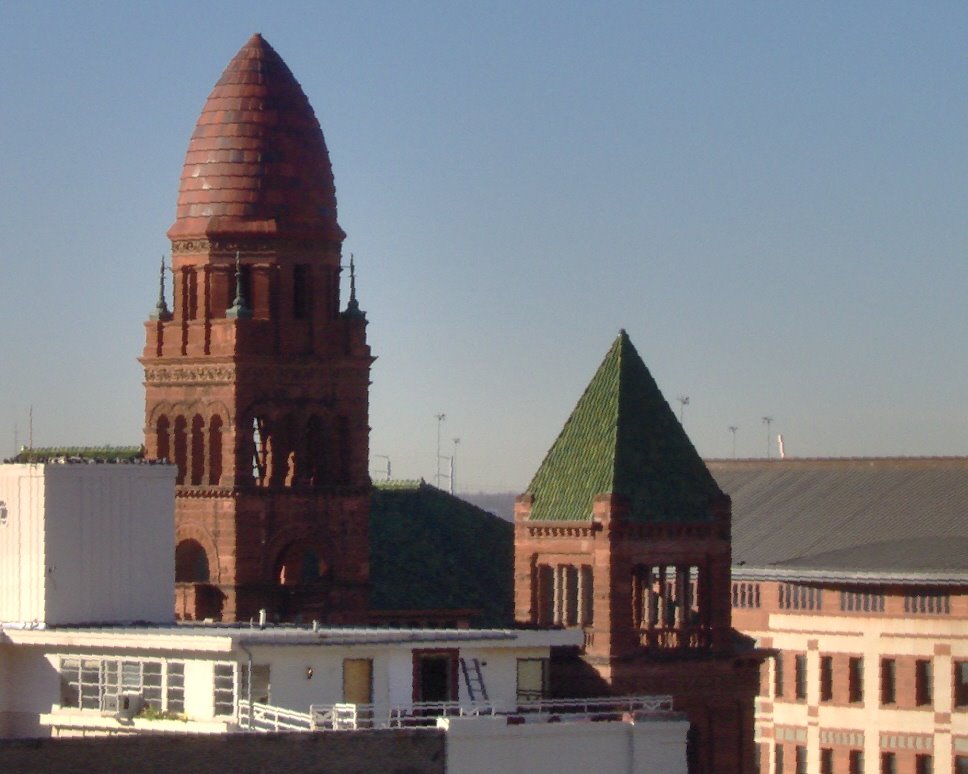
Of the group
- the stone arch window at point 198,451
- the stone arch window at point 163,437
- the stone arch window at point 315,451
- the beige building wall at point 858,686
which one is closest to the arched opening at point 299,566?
the stone arch window at point 315,451

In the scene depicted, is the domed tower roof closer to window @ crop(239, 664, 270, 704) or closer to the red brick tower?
the red brick tower

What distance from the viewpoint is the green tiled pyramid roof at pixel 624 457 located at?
113312 mm

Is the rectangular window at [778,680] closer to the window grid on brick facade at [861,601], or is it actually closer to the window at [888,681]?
the window grid on brick facade at [861,601]

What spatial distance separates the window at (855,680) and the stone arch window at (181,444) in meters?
36.3

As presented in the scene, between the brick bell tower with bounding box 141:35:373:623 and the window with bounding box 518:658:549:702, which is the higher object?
the brick bell tower with bounding box 141:35:373:623

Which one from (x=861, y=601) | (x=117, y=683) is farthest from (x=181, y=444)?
(x=861, y=601)

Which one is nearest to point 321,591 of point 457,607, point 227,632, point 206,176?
point 457,607

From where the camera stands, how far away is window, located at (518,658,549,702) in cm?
10631

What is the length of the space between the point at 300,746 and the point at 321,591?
39.5 meters

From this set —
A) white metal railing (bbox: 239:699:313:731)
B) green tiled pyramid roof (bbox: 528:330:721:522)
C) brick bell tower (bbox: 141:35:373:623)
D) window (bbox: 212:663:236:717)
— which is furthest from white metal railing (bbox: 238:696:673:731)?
brick bell tower (bbox: 141:35:373:623)

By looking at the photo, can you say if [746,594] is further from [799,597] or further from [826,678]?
[826,678]

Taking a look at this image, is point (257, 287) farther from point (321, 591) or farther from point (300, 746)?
point (300, 746)

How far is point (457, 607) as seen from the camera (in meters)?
132

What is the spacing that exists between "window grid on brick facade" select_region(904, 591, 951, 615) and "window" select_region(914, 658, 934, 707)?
209 cm
